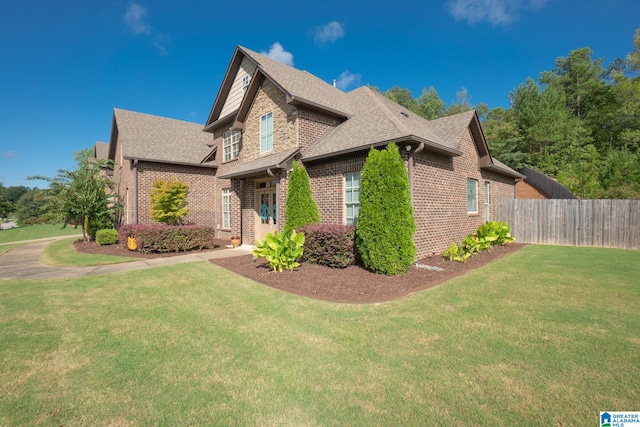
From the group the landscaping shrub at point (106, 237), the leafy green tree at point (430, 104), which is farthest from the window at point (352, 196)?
the leafy green tree at point (430, 104)

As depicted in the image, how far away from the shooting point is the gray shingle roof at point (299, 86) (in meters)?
11.3

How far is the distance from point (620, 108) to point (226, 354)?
136 ft

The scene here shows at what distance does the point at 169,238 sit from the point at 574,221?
57.0 feet

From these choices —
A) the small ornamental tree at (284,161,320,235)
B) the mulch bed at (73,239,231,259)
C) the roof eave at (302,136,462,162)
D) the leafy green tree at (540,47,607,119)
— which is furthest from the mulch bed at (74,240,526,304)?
the leafy green tree at (540,47,607,119)

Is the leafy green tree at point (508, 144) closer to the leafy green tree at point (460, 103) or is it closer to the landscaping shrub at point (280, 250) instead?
the leafy green tree at point (460, 103)

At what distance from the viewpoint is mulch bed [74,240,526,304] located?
20.2 ft

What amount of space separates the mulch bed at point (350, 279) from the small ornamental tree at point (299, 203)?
1.69 metres

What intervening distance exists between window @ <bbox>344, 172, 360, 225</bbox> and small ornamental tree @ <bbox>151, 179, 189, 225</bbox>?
774cm

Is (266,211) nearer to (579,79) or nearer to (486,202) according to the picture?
(486,202)

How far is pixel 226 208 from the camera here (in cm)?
1605

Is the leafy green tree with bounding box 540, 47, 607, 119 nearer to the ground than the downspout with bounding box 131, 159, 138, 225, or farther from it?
farther from it

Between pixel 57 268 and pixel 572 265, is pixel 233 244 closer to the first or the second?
pixel 57 268

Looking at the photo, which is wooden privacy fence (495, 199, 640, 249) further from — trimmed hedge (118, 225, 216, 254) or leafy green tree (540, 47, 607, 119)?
leafy green tree (540, 47, 607, 119)

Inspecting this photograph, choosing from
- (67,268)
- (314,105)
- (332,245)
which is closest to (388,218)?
(332,245)
